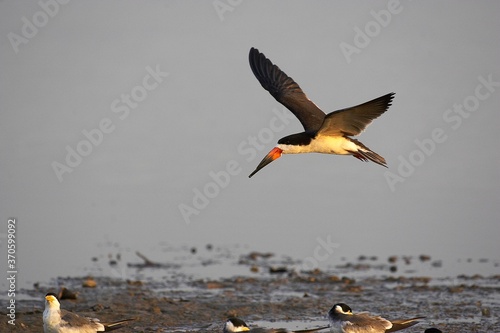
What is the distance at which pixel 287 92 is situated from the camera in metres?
11.0

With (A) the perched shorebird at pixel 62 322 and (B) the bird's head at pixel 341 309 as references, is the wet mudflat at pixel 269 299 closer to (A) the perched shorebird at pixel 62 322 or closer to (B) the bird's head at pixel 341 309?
(A) the perched shorebird at pixel 62 322

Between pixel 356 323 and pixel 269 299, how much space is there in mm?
2178

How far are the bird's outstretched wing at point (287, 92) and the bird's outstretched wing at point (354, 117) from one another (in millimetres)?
706

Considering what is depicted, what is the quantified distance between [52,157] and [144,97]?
10.4 ft

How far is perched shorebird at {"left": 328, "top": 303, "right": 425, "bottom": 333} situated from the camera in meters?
7.68

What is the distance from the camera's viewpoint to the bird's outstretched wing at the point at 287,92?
33.7 ft

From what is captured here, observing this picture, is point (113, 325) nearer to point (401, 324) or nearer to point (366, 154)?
Result: point (401, 324)

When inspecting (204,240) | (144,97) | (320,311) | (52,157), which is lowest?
(320,311)

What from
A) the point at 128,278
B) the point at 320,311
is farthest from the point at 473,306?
the point at 128,278

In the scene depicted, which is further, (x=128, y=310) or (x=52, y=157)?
(x=52, y=157)

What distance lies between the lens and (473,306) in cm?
930

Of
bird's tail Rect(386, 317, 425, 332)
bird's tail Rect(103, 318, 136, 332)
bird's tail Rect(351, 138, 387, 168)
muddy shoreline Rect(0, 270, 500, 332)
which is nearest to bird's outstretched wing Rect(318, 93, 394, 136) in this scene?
bird's tail Rect(351, 138, 387, 168)

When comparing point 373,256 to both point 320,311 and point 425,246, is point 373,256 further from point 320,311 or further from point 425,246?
A: point 320,311

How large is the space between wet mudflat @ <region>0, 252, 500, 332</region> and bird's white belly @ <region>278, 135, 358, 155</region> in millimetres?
1527
